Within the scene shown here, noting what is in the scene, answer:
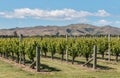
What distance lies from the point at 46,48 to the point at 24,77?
2341cm

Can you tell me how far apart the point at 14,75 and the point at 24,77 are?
138cm

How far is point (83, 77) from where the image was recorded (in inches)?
853

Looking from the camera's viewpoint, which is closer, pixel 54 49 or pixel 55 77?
pixel 55 77

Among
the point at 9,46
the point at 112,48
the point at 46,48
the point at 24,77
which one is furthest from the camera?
the point at 46,48

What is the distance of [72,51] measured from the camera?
109ft

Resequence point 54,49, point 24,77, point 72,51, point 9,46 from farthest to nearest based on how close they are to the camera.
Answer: point 54,49, point 9,46, point 72,51, point 24,77

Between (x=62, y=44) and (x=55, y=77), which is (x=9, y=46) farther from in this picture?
(x=55, y=77)

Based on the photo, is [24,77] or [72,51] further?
[72,51]

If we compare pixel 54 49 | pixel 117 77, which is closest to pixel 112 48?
pixel 54 49

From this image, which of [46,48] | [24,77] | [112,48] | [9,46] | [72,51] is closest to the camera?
[24,77]

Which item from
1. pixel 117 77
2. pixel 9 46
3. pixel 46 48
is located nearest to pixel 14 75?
pixel 117 77

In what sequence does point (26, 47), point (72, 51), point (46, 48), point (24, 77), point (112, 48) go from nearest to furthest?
point (24, 77) < point (26, 47) < point (72, 51) < point (112, 48) < point (46, 48)

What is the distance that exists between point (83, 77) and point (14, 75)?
17.3 ft

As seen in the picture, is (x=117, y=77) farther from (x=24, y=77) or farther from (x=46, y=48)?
(x=46, y=48)
